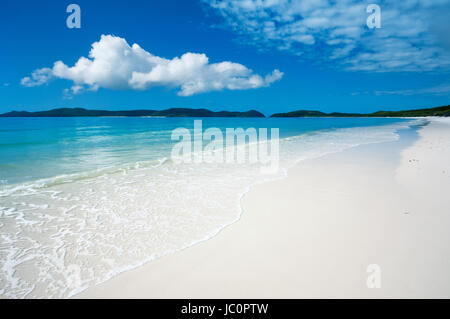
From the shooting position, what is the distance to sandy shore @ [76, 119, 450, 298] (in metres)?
3.09

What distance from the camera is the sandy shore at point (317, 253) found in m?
3.09

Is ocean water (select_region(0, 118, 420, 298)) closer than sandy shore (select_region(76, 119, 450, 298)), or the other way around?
sandy shore (select_region(76, 119, 450, 298))

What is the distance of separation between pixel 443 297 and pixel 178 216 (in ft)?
15.6

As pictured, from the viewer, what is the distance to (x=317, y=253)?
3781 mm

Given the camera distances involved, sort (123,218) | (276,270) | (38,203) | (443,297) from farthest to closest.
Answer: (38,203), (123,218), (276,270), (443,297)

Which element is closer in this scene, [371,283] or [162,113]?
[371,283]

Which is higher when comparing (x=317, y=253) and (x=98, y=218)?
(x=98, y=218)

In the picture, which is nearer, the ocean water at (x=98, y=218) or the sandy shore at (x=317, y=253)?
the sandy shore at (x=317, y=253)

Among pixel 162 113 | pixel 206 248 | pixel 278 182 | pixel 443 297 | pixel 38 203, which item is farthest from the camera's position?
pixel 162 113

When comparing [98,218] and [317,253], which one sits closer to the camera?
[317,253]

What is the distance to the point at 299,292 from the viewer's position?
3016 mm
